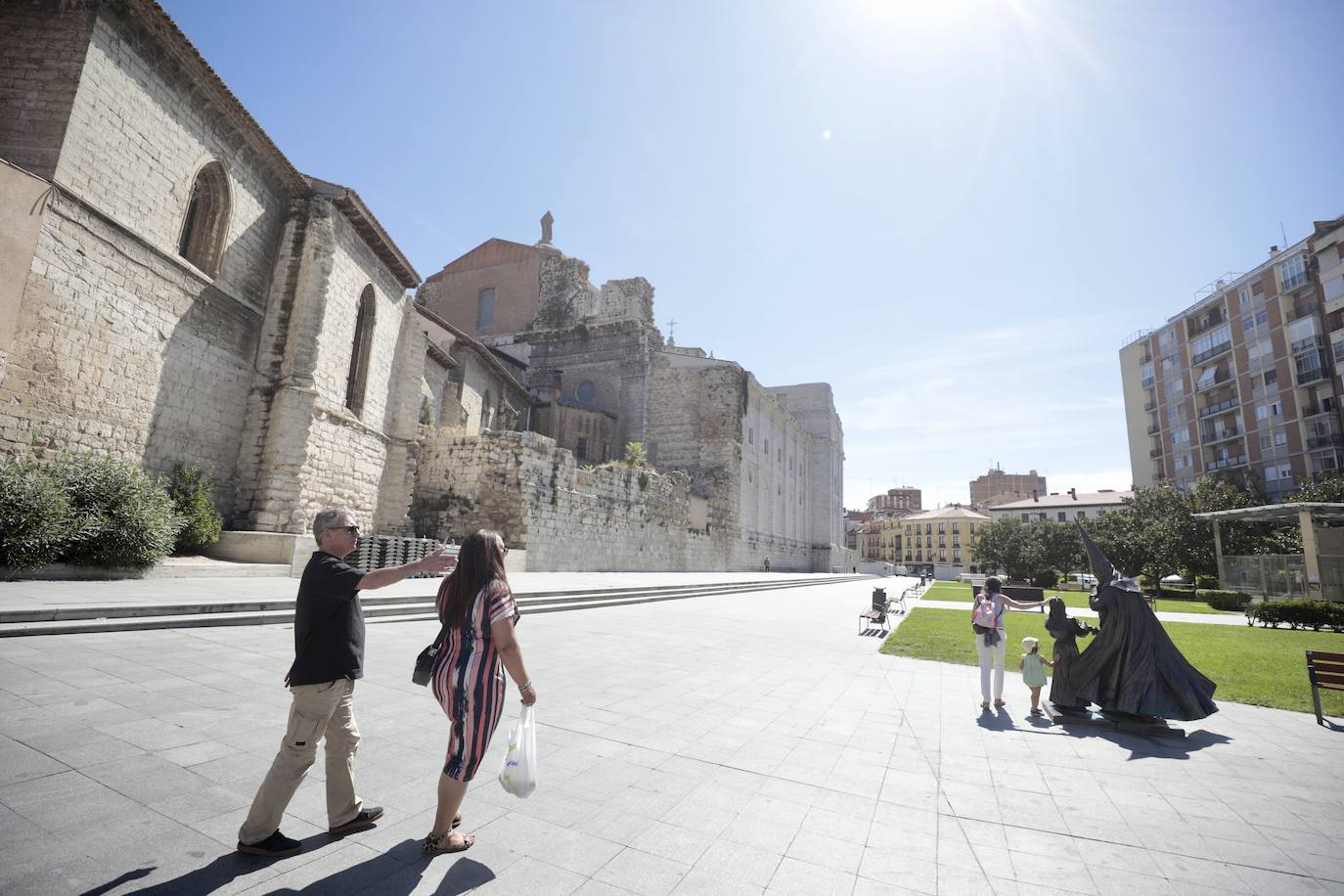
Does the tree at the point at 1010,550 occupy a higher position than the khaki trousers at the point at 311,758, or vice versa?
the tree at the point at 1010,550

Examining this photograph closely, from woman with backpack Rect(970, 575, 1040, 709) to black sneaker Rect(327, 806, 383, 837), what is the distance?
5728 millimetres

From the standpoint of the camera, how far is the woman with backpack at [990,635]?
6.12 meters

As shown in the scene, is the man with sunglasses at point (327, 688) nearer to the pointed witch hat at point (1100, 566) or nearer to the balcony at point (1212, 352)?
the pointed witch hat at point (1100, 566)

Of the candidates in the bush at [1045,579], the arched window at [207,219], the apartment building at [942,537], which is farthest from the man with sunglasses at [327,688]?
the apartment building at [942,537]

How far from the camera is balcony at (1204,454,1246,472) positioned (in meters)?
41.2

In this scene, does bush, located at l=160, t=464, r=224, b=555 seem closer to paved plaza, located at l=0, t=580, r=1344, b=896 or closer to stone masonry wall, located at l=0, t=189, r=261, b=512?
stone masonry wall, located at l=0, t=189, r=261, b=512

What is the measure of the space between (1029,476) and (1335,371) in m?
72.3

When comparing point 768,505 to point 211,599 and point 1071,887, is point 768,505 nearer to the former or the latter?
point 211,599

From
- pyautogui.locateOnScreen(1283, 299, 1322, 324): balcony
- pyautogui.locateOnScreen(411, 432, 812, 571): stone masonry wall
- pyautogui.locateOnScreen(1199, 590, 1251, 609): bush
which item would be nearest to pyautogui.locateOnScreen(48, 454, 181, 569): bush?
pyautogui.locateOnScreen(411, 432, 812, 571): stone masonry wall

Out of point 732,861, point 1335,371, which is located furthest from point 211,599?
point 1335,371

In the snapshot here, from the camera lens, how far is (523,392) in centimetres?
3284

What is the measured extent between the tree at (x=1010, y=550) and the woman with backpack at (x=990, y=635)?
40.2 metres

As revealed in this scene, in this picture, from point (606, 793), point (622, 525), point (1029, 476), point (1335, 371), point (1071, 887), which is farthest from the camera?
point (1029, 476)

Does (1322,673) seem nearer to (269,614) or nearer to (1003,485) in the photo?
(269,614)
